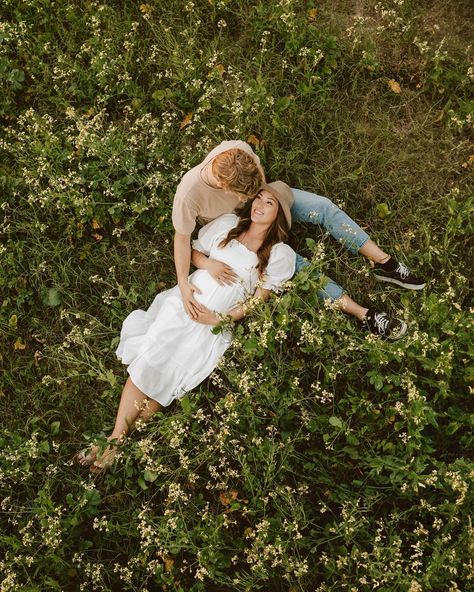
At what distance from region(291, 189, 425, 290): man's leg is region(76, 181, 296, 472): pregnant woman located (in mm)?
202

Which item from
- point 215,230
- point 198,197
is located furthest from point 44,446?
point 198,197

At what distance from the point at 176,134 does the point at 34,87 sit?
5.11 ft

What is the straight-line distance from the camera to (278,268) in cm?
410

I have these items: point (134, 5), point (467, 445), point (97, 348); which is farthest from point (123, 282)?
point (467, 445)

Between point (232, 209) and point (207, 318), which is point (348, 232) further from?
point (207, 318)

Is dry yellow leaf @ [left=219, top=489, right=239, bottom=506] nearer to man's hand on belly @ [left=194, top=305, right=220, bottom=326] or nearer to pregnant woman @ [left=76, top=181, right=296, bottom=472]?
pregnant woman @ [left=76, top=181, right=296, bottom=472]

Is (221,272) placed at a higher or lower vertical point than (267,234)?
lower

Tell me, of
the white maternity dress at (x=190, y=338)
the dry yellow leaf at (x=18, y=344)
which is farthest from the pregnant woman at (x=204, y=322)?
the dry yellow leaf at (x=18, y=344)

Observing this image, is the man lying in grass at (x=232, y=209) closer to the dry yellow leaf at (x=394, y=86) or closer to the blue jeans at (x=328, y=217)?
the blue jeans at (x=328, y=217)

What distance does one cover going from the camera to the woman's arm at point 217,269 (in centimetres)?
416

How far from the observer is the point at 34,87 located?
5.09 m

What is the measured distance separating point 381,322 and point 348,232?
0.80 meters

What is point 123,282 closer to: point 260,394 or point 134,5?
point 260,394

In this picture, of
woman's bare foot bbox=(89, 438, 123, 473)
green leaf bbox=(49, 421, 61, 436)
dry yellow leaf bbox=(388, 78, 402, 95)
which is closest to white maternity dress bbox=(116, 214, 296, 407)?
woman's bare foot bbox=(89, 438, 123, 473)
